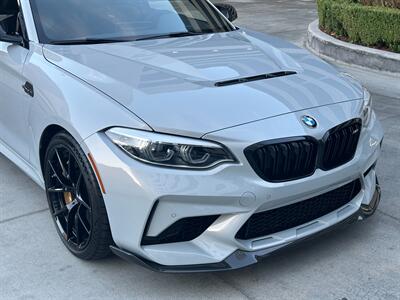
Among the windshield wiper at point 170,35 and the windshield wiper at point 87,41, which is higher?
the windshield wiper at point 87,41

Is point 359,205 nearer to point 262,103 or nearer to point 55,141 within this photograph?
point 262,103

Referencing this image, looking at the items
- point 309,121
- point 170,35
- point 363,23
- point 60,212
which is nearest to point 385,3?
point 363,23

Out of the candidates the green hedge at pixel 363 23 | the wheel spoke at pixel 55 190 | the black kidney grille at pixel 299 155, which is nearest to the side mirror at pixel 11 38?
the wheel spoke at pixel 55 190

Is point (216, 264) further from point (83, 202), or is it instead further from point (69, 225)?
point (69, 225)

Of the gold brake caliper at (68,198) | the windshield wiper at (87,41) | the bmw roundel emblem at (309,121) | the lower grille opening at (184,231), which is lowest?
the gold brake caliper at (68,198)

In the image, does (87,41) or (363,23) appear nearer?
(87,41)

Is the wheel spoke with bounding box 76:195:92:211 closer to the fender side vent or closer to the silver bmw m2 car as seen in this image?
the silver bmw m2 car

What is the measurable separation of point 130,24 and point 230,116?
→ 156 centimetres

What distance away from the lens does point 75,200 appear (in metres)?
3.38

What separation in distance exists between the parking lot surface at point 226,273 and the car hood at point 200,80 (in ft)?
2.75

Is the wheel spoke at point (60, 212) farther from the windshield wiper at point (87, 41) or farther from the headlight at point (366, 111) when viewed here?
the headlight at point (366, 111)

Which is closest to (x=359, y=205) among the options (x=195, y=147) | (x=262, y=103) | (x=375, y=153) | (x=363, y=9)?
(x=375, y=153)

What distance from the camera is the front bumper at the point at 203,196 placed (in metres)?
2.80

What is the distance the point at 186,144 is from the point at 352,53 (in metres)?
5.72
